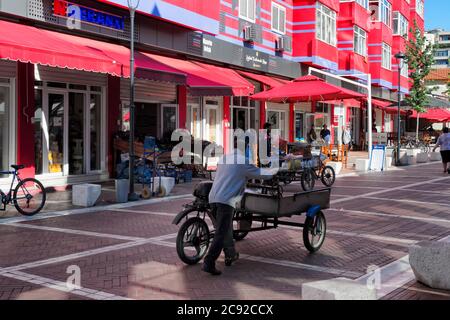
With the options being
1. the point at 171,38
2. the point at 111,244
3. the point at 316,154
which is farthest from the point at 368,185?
the point at 111,244

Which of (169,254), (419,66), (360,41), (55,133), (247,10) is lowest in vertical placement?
(169,254)

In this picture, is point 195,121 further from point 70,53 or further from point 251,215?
point 251,215

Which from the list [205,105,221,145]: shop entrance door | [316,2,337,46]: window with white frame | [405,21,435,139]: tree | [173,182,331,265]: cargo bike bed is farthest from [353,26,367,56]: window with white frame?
[173,182,331,265]: cargo bike bed

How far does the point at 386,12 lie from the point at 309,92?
27732mm

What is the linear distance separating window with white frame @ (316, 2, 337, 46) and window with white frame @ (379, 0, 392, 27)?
1234cm

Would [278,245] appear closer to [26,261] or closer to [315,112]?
[26,261]

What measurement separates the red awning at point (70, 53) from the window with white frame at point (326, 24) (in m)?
14.4

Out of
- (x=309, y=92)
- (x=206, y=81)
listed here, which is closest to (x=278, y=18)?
(x=309, y=92)

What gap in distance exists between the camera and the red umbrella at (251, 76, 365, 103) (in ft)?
61.1

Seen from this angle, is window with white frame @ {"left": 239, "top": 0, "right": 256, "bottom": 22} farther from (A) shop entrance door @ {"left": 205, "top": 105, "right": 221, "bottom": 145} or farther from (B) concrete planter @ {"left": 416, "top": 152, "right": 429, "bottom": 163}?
(B) concrete planter @ {"left": 416, "top": 152, "right": 429, "bottom": 163}

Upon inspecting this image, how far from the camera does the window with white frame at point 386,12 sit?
4181 centimetres

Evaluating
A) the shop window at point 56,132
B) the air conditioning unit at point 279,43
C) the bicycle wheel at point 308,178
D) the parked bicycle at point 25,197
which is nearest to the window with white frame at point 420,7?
the air conditioning unit at point 279,43

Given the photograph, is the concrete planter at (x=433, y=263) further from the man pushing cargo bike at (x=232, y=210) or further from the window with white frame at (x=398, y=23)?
the window with white frame at (x=398, y=23)

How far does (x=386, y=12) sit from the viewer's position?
1700 inches
